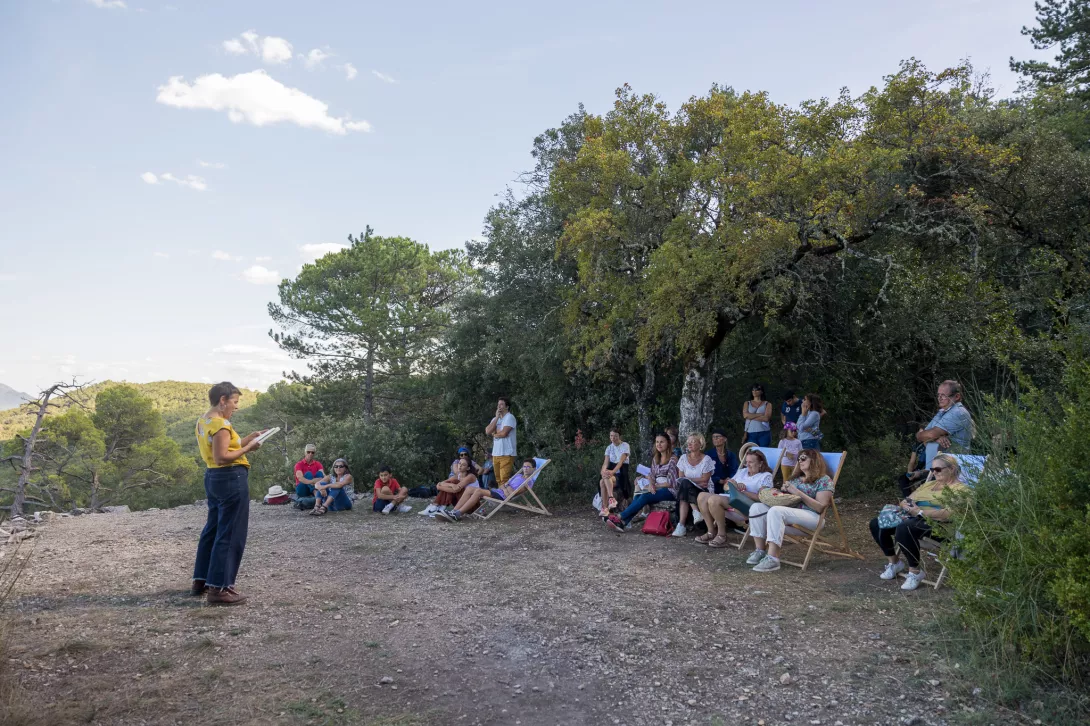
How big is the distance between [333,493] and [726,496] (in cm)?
552

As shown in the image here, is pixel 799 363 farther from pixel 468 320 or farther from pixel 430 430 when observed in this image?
pixel 430 430

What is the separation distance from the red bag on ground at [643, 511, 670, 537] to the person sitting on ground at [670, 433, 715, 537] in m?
0.09

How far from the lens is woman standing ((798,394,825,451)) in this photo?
27.6 feet

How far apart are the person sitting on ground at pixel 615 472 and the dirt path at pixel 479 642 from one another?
1.89 m

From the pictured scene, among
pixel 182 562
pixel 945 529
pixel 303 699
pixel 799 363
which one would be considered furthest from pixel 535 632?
pixel 799 363

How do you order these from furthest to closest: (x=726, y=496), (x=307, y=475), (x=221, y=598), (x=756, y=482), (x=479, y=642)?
(x=307, y=475), (x=726, y=496), (x=756, y=482), (x=221, y=598), (x=479, y=642)

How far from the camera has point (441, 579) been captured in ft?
18.3

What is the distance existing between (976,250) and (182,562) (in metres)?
8.76

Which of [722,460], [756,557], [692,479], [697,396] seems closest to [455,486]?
[692,479]

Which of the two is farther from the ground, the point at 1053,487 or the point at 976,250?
the point at 976,250

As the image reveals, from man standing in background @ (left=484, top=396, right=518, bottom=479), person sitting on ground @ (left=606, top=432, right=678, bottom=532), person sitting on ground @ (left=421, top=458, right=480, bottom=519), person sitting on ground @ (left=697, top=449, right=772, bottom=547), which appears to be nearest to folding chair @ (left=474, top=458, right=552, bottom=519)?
person sitting on ground @ (left=421, top=458, right=480, bottom=519)

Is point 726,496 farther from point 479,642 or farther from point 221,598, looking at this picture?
point 221,598

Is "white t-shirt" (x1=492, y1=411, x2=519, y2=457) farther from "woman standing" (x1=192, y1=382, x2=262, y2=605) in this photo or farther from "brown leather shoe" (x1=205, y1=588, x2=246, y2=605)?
"brown leather shoe" (x1=205, y1=588, x2=246, y2=605)

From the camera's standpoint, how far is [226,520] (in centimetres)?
480
